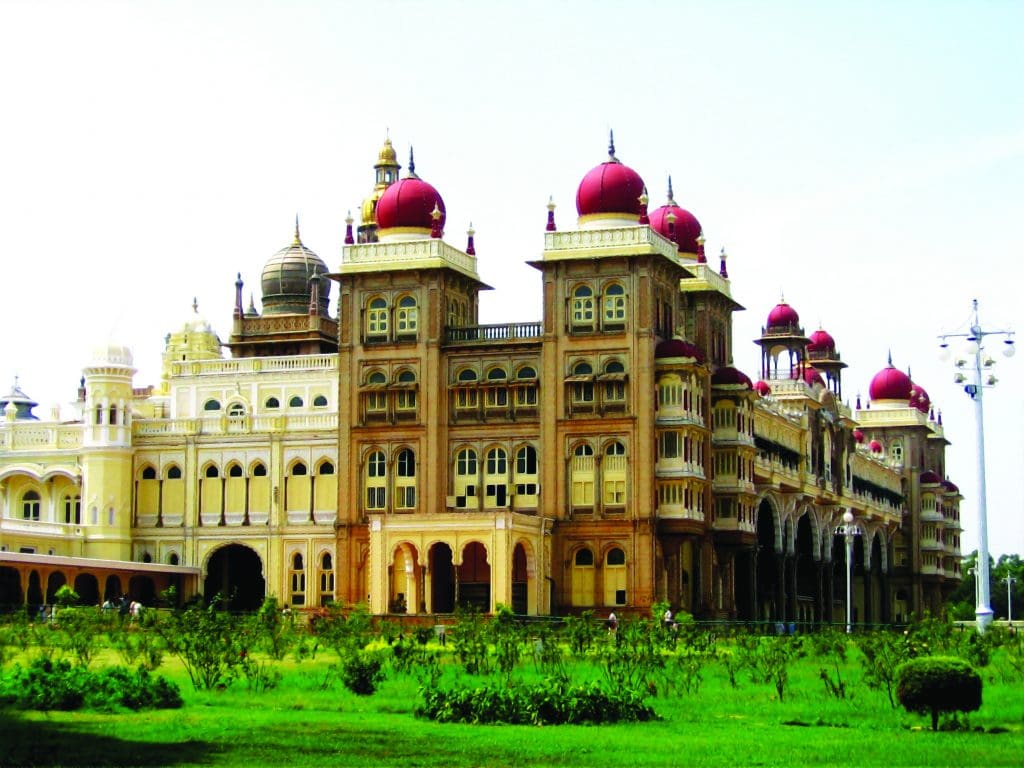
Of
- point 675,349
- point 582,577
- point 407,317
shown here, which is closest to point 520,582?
point 582,577

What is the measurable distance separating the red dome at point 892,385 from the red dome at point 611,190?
44.2 metres

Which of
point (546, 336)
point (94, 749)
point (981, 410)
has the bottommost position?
point (94, 749)

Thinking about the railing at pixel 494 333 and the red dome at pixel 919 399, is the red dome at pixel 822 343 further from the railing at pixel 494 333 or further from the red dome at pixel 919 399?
the railing at pixel 494 333

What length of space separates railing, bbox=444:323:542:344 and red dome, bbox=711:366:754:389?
790cm

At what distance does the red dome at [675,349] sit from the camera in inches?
2726

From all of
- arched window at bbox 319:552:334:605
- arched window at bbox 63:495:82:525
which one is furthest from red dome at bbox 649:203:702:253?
arched window at bbox 63:495:82:525

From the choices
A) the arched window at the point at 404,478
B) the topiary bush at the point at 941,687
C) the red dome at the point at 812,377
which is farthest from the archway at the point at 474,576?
the topiary bush at the point at 941,687

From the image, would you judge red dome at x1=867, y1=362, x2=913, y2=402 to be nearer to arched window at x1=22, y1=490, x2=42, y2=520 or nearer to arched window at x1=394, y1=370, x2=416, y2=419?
arched window at x1=394, y1=370, x2=416, y2=419

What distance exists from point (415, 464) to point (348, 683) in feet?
125

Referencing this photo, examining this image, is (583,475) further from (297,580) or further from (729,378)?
(297,580)

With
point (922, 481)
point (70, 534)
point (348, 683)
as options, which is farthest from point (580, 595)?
point (922, 481)

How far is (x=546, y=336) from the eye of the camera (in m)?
70.4

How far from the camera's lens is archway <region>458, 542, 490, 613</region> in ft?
230

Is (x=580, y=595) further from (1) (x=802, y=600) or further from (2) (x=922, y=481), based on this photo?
(2) (x=922, y=481)
